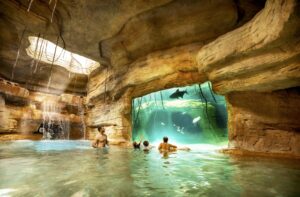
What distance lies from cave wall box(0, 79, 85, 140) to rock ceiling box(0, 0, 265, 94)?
267 centimetres

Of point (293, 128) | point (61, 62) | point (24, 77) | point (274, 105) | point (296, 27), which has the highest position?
point (61, 62)

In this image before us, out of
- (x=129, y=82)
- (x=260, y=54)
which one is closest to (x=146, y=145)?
(x=129, y=82)

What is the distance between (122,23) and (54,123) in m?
8.74

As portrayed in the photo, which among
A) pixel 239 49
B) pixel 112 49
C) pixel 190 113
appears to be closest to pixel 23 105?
pixel 112 49

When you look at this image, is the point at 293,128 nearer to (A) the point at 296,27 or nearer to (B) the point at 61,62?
(A) the point at 296,27

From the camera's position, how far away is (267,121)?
661 centimetres

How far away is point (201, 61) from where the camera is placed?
668cm

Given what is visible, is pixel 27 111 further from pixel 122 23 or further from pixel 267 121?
pixel 267 121

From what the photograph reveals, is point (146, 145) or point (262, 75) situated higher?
point (262, 75)

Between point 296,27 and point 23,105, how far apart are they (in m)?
13.6

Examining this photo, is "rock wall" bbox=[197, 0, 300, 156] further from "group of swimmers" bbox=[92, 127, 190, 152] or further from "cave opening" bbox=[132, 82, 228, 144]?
"cave opening" bbox=[132, 82, 228, 144]

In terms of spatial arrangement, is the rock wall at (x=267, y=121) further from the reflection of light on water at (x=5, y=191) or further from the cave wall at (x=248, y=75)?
the reflection of light on water at (x=5, y=191)

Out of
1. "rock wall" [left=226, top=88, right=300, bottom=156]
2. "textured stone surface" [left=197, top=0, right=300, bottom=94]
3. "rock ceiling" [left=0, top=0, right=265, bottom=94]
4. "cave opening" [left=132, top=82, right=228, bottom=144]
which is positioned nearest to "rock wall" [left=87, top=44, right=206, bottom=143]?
"rock ceiling" [left=0, top=0, right=265, bottom=94]

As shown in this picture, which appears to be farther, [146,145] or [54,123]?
[54,123]
